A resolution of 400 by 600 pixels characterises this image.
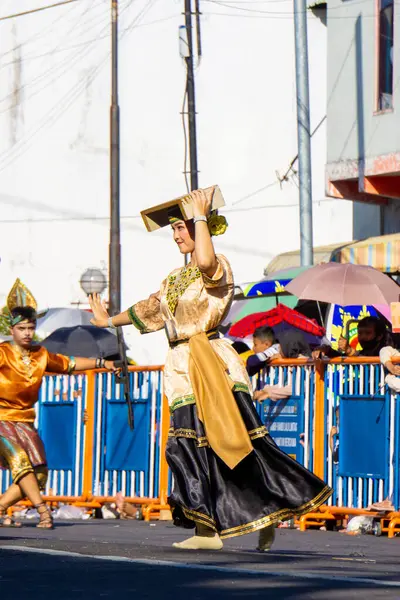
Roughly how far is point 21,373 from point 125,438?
3019 mm

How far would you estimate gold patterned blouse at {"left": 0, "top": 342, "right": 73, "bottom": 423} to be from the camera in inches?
451

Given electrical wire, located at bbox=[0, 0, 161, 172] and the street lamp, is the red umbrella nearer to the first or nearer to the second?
the street lamp

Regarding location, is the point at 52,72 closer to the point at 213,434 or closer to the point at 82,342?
the point at 82,342

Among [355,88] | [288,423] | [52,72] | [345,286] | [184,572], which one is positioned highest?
[52,72]

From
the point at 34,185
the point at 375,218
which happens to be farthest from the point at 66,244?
the point at 375,218

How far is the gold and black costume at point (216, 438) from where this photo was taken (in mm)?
8188

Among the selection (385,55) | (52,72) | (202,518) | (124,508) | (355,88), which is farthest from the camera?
(52,72)

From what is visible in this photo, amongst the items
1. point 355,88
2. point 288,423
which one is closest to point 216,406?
point 288,423

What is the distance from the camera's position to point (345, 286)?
14.9m

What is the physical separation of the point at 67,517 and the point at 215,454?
643 cm

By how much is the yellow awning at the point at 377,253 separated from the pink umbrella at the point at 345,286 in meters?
5.89

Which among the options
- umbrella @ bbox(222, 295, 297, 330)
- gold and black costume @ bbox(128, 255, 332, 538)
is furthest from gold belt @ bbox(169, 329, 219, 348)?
umbrella @ bbox(222, 295, 297, 330)

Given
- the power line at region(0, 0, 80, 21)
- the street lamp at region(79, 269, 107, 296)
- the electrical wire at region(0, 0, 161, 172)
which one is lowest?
the street lamp at region(79, 269, 107, 296)

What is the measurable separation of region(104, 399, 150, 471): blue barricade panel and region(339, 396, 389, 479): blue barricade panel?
8.06 feet
